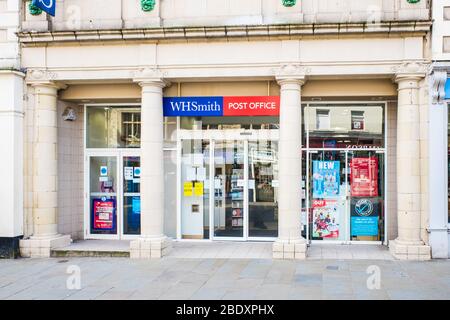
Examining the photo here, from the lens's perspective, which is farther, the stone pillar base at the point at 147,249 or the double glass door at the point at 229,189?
the double glass door at the point at 229,189

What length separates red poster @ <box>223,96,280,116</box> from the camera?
37.0ft

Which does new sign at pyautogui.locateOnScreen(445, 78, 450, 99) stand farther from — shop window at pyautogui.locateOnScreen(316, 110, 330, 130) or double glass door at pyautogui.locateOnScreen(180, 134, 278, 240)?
double glass door at pyautogui.locateOnScreen(180, 134, 278, 240)

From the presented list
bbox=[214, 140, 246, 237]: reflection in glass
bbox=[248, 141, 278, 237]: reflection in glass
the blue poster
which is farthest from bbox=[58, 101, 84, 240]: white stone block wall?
bbox=[248, 141, 278, 237]: reflection in glass

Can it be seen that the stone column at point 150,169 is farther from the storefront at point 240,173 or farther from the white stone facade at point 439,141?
the white stone facade at point 439,141

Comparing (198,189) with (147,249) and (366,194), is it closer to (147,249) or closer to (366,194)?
(147,249)

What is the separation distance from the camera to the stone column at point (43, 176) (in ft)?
37.4

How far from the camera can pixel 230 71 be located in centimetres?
1095

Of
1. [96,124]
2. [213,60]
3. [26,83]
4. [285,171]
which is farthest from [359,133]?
[26,83]

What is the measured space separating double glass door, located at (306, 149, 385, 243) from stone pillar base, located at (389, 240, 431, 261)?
1.68m

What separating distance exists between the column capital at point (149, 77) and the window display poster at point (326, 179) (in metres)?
4.04

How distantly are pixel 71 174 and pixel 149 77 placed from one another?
3.35 m

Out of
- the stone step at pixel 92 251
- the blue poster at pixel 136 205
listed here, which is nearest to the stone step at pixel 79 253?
the stone step at pixel 92 251

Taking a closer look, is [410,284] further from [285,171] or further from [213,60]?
[213,60]

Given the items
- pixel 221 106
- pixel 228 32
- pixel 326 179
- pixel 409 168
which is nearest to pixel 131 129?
pixel 221 106
